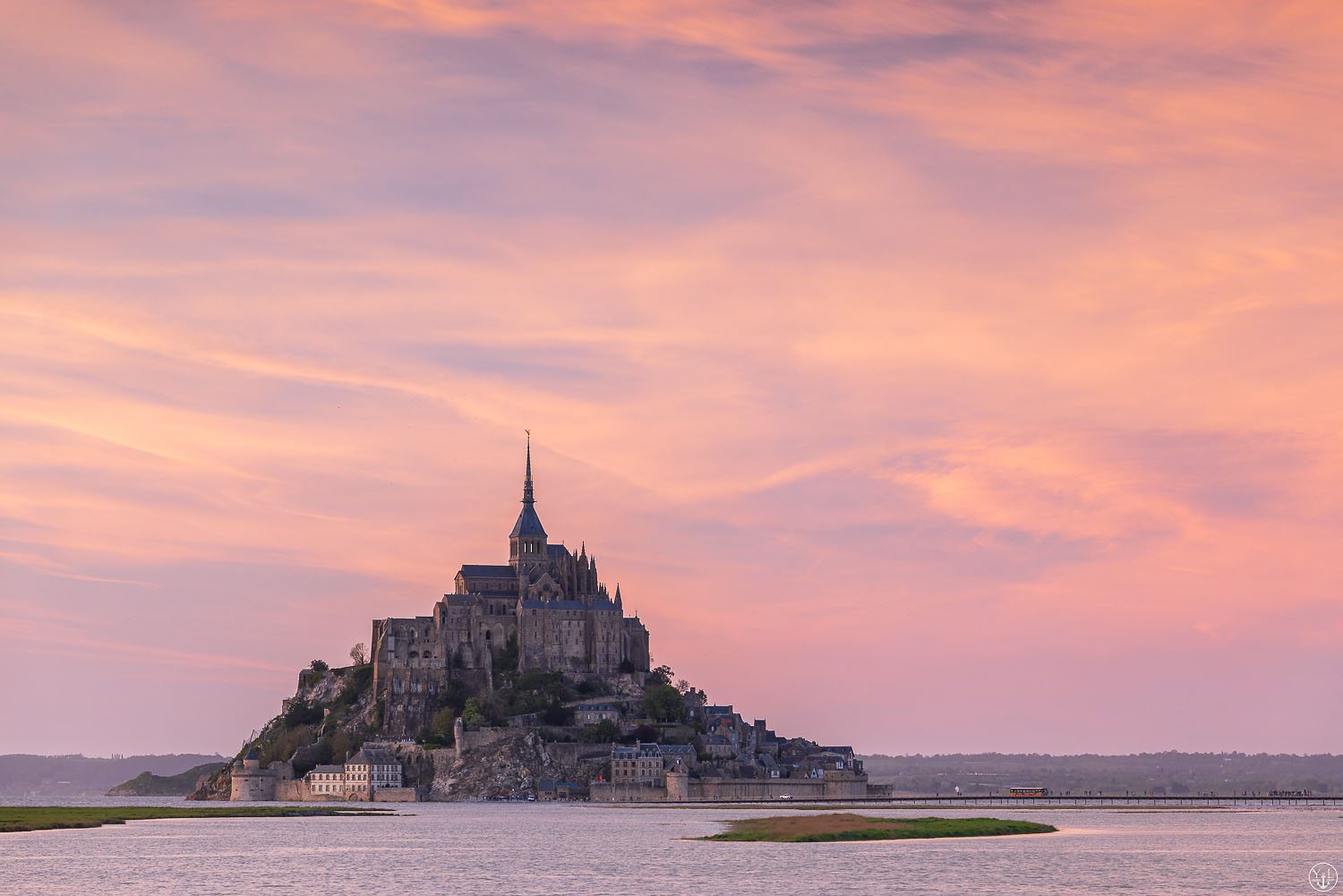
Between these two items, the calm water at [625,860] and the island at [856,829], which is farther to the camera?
the island at [856,829]

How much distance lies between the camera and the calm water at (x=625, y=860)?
87.2 meters

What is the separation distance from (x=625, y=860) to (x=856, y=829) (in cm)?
3005

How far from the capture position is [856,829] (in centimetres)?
13062

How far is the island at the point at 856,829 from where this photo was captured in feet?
406

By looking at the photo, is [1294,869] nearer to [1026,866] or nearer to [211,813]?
[1026,866]

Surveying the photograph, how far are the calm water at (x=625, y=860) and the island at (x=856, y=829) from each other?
10.2 feet

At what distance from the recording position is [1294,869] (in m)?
98.4

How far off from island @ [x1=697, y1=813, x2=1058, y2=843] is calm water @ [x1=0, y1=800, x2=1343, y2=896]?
10.2 ft

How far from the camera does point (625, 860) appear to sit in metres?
106

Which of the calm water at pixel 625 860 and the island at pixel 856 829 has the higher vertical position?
the island at pixel 856 829

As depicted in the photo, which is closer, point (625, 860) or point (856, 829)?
point (625, 860)

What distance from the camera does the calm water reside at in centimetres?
8725

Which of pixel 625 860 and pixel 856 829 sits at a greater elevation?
pixel 856 829

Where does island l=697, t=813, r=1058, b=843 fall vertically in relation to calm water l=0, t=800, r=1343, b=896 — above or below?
above
